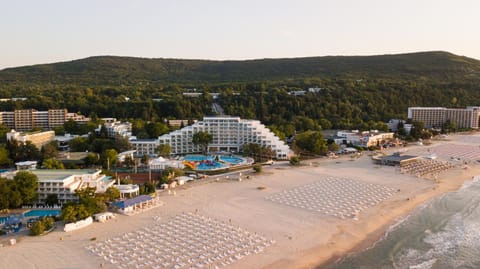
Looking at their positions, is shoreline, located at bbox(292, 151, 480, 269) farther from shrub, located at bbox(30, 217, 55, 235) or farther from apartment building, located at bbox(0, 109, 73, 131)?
apartment building, located at bbox(0, 109, 73, 131)

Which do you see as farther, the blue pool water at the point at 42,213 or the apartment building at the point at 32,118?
the apartment building at the point at 32,118

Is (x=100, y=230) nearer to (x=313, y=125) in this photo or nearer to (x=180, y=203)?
(x=180, y=203)

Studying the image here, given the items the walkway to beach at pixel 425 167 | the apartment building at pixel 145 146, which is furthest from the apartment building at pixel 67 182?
the walkway to beach at pixel 425 167

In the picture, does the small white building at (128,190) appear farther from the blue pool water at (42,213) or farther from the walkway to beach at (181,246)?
the walkway to beach at (181,246)

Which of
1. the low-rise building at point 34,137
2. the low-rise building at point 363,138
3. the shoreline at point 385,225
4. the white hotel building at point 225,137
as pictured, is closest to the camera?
the shoreline at point 385,225

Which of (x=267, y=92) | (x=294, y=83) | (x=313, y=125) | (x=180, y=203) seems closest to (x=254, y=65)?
(x=294, y=83)

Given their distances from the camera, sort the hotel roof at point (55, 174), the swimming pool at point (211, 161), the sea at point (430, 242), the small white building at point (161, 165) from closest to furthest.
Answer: the sea at point (430, 242), the hotel roof at point (55, 174), the small white building at point (161, 165), the swimming pool at point (211, 161)

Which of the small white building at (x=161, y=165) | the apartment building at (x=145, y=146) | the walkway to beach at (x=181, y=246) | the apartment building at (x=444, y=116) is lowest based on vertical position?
the walkway to beach at (x=181, y=246)

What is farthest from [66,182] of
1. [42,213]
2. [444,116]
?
[444,116]
